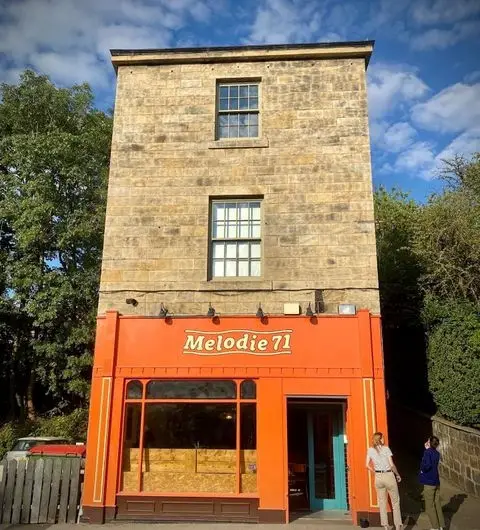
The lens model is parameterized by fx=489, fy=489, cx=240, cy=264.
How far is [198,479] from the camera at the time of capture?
9.83 m

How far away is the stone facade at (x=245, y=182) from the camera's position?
1066cm

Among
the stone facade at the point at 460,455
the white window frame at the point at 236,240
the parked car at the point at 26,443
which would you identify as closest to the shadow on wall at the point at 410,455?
the stone facade at the point at 460,455

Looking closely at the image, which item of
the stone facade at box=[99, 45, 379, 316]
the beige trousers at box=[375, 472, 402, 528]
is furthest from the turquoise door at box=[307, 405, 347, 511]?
the stone facade at box=[99, 45, 379, 316]

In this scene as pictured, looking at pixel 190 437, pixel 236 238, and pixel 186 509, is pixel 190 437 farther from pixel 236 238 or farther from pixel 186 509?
pixel 236 238

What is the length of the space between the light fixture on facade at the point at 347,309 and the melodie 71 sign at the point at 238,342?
1158 millimetres

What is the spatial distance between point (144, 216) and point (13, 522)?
677 centimetres

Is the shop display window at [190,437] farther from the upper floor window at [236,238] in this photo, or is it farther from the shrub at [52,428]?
the shrub at [52,428]

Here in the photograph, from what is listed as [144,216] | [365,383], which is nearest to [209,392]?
[365,383]

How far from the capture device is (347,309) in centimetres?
1033

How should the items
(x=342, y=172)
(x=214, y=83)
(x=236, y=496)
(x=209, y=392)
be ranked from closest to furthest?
(x=236, y=496) < (x=209, y=392) < (x=342, y=172) < (x=214, y=83)

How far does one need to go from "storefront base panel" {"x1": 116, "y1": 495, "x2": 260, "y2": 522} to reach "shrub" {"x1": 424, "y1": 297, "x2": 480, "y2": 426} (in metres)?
5.80

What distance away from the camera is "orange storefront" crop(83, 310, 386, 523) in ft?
31.6

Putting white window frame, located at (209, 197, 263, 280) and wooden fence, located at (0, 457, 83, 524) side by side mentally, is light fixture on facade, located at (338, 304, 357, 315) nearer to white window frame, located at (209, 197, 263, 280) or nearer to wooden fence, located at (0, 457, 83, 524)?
white window frame, located at (209, 197, 263, 280)

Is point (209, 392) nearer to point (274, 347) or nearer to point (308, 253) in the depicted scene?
point (274, 347)
